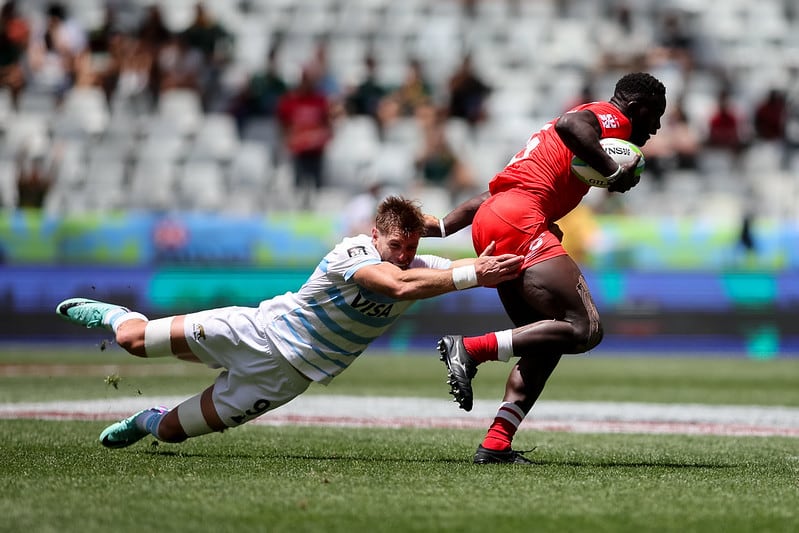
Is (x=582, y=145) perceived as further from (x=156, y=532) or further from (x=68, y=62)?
(x=68, y=62)

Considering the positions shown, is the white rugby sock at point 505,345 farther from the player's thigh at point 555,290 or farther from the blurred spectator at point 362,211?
the blurred spectator at point 362,211

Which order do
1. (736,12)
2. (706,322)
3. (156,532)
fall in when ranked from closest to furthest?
(156,532), (706,322), (736,12)

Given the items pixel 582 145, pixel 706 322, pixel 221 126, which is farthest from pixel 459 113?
pixel 582 145

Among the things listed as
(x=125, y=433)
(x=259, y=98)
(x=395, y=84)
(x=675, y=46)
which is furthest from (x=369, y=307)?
(x=675, y=46)

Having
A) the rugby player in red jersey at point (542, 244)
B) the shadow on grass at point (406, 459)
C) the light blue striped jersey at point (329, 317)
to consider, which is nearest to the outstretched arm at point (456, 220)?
the rugby player in red jersey at point (542, 244)

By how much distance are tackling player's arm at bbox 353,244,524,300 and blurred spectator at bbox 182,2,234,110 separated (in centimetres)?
1532

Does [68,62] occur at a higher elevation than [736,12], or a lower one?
lower

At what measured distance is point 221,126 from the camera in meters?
21.2

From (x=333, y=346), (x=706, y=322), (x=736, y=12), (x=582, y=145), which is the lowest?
(x=706, y=322)

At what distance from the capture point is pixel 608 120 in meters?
7.44

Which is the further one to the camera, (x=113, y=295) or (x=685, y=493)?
(x=113, y=295)

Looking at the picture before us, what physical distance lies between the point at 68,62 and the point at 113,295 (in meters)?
5.45

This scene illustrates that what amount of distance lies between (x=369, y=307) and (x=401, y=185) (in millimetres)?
13259

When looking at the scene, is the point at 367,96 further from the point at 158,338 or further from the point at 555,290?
the point at 555,290
